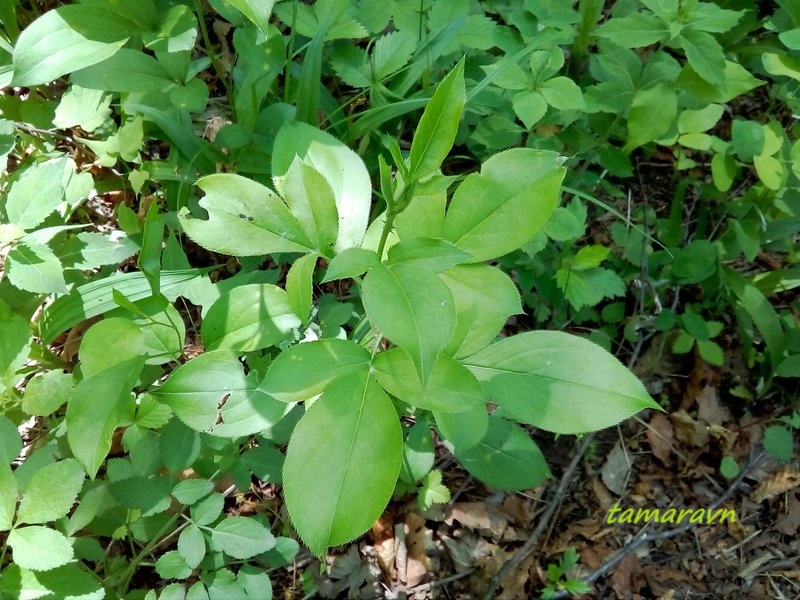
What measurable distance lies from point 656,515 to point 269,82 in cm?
189

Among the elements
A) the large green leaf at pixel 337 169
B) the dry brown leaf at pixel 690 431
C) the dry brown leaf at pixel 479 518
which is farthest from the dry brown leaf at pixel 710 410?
the large green leaf at pixel 337 169

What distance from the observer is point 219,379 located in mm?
1006

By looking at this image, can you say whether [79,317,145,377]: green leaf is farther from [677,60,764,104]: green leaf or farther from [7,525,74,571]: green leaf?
[677,60,764,104]: green leaf

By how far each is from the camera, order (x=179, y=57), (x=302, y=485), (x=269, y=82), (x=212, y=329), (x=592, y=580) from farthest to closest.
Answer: (x=592, y=580) → (x=269, y=82) → (x=179, y=57) → (x=212, y=329) → (x=302, y=485)

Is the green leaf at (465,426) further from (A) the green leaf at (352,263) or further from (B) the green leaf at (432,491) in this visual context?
(B) the green leaf at (432,491)

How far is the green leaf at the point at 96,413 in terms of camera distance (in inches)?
40.1

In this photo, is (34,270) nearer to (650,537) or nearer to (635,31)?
(635,31)

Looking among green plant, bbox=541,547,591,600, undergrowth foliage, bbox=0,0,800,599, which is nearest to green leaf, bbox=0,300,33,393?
undergrowth foliage, bbox=0,0,800,599

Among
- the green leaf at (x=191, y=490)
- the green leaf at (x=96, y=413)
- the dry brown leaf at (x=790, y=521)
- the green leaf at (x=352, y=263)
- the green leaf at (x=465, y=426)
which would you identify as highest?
the green leaf at (x=352, y=263)

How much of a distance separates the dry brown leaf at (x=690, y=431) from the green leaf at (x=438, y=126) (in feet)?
5.82

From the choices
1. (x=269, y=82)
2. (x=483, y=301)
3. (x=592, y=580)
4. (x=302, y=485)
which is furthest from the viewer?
(x=592, y=580)

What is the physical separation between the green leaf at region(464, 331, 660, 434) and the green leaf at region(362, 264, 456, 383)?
10.6 inches

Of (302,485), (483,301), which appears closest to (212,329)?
(302,485)

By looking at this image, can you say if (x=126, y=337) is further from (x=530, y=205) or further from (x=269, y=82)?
(x=269, y=82)
